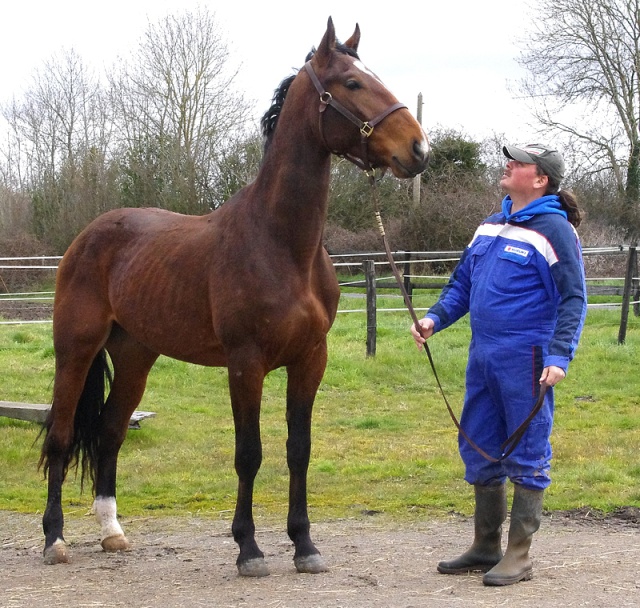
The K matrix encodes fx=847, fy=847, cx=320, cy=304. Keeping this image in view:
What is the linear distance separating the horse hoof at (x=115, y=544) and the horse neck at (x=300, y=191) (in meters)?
2.02

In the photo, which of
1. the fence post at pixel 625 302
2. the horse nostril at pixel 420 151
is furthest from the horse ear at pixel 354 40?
the fence post at pixel 625 302

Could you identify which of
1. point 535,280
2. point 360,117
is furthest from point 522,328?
point 360,117

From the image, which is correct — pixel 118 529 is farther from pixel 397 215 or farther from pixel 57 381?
pixel 397 215

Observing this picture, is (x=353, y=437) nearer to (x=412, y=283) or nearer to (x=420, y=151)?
(x=420, y=151)

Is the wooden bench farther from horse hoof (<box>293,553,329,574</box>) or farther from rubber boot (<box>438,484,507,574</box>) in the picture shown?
rubber boot (<box>438,484,507,574</box>)

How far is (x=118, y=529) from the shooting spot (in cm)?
491

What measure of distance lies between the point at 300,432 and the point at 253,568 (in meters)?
0.69

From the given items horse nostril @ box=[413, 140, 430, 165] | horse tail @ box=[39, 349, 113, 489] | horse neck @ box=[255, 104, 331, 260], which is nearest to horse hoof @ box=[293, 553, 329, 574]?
horse neck @ box=[255, 104, 331, 260]

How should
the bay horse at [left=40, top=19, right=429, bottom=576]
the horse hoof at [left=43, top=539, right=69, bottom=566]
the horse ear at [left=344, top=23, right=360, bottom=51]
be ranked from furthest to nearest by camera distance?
the horse hoof at [left=43, top=539, right=69, bottom=566] < the horse ear at [left=344, top=23, right=360, bottom=51] < the bay horse at [left=40, top=19, right=429, bottom=576]

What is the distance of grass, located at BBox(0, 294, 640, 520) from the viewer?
19.5ft

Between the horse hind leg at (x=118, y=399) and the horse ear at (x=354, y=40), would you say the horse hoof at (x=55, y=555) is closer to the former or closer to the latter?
the horse hind leg at (x=118, y=399)

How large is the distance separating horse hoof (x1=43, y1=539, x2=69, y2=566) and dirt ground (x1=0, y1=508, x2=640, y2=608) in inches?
2.3

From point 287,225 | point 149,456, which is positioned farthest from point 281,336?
point 149,456

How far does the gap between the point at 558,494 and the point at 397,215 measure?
2121 centimetres
